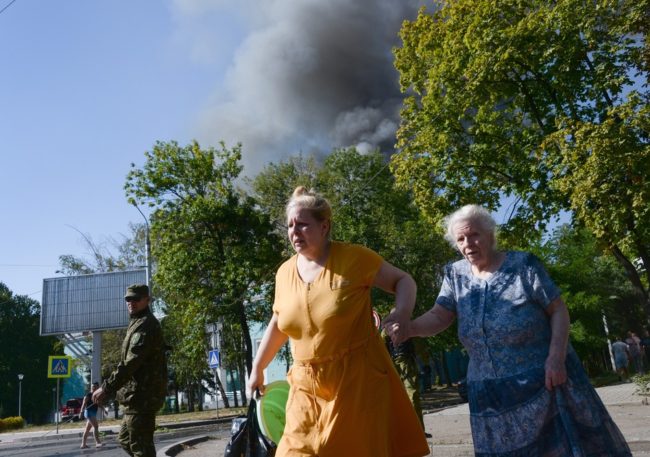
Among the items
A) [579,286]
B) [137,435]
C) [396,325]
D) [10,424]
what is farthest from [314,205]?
[10,424]

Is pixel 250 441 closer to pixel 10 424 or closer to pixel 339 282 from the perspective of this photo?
pixel 339 282

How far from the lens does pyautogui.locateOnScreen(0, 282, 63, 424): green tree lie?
5381 centimetres

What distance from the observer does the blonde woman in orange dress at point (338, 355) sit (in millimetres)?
3045

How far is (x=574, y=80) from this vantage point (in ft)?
59.2

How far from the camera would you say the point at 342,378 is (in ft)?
10.2

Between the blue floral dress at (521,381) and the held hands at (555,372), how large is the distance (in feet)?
0.17

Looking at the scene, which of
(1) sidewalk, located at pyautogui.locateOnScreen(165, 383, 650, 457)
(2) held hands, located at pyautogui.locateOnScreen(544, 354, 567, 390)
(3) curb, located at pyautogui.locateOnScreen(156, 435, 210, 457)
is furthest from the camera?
(3) curb, located at pyautogui.locateOnScreen(156, 435, 210, 457)

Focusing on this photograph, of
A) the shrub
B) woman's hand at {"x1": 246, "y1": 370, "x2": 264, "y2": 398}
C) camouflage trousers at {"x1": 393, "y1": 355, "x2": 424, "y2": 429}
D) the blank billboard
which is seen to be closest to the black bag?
woman's hand at {"x1": 246, "y1": 370, "x2": 264, "y2": 398}

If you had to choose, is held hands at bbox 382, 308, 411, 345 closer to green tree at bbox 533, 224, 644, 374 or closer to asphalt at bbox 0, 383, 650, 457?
asphalt at bbox 0, 383, 650, 457

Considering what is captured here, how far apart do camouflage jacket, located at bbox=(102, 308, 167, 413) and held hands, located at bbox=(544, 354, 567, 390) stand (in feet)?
11.1

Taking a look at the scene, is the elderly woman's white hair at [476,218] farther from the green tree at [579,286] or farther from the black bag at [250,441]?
the green tree at [579,286]

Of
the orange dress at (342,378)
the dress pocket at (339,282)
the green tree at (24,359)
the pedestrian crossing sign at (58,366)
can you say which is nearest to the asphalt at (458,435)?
the orange dress at (342,378)

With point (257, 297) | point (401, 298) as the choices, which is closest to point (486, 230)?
point (401, 298)

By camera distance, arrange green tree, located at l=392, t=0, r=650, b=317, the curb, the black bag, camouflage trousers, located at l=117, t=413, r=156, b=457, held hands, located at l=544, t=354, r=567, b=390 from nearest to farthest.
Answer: held hands, located at l=544, t=354, r=567, b=390, the black bag, camouflage trousers, located at l=117, t=413, r=156, b=457, the curb, green tree, located at l=392, t=0, r=650, b=317
